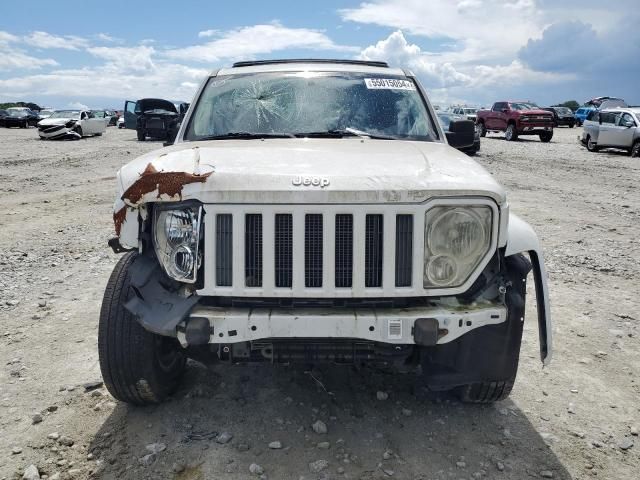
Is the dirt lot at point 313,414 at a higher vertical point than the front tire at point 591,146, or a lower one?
lower

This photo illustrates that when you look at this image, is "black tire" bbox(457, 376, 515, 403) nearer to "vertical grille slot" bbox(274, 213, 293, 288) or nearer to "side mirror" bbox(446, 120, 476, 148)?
"vertical grille slot" bbox(274, 213, 293, 288)

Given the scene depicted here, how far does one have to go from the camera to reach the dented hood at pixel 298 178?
8.46ft

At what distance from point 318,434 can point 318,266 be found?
104 centimetres

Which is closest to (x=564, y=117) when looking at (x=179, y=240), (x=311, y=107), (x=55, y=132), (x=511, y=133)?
(x=511, y=133)

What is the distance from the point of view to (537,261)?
298 centimetres

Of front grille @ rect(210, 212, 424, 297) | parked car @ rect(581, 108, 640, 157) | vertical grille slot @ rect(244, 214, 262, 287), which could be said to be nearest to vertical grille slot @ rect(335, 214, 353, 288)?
front grille @ rect(210, 212, 424, 297)

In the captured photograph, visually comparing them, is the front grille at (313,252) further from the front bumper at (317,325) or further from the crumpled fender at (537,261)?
the crumpled fender at (537,261)

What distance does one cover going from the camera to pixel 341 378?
372cm

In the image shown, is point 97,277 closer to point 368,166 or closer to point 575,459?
point 368,166

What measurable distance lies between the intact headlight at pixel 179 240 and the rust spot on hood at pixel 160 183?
0.33 ft

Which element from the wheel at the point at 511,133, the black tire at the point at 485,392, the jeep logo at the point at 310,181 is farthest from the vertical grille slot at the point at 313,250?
the wheel at the point at 511,133

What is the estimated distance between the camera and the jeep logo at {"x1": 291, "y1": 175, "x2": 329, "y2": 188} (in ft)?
8.53

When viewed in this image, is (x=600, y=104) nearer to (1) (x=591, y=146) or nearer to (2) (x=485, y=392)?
(1) (x=591, y=146)

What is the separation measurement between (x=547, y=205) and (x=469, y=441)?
26.5 ft
